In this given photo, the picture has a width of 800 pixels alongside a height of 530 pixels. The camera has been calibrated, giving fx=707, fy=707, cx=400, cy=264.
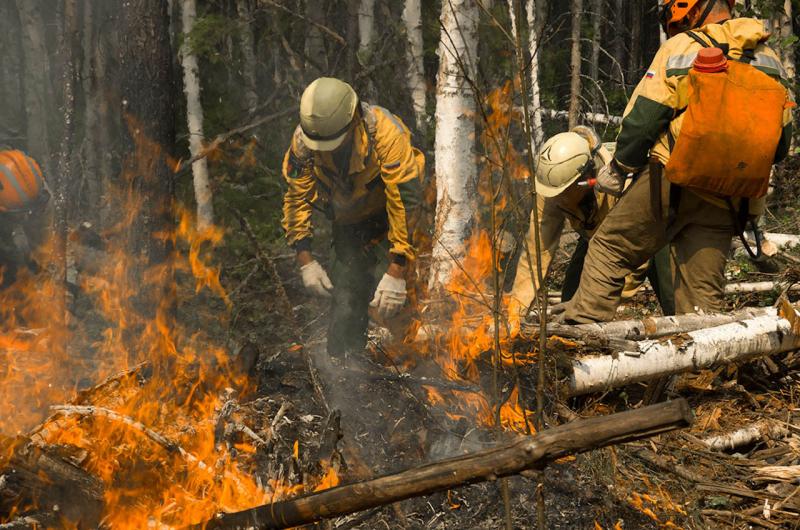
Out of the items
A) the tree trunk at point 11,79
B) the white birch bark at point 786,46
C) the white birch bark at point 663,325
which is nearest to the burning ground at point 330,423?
the white birch bark at point 663,325

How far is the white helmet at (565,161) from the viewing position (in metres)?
5.14

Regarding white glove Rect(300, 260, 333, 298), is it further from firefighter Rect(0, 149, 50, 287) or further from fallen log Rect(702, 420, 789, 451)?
fallen log Rect(702, 420, 789, 451)

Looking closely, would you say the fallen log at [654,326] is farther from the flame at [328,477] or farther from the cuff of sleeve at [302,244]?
the cuff of sleeve at [302,244]

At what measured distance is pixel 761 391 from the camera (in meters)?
5.36

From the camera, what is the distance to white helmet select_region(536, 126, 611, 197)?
5145 millimetres

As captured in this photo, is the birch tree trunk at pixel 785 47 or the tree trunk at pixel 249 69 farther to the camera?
the tree trunk at pixel 249 69

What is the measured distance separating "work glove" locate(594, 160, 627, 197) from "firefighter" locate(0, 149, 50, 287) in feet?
15.7

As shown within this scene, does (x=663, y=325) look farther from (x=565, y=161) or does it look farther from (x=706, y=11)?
(x=706, y=11)

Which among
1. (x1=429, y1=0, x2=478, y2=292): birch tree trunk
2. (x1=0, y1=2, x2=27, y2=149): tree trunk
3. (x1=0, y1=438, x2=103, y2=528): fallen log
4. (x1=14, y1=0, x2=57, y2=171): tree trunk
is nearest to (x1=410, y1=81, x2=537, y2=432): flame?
(x1=429, y1=0, x2=478, y2=292): birch tree trunk

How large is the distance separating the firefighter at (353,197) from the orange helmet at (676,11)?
6.57 feet

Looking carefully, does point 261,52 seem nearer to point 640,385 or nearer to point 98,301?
point 98,301

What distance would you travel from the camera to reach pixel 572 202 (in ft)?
17.5

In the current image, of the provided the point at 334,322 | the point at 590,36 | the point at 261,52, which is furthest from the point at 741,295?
the point at 261,52

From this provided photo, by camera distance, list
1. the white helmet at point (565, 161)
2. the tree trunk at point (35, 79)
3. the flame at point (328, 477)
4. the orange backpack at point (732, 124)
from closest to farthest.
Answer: the flame at point (328, 477)
the orange backpack at point (732, 124)
the white helmet at point (565, 161)
the tree trunk at point (35, 79)
